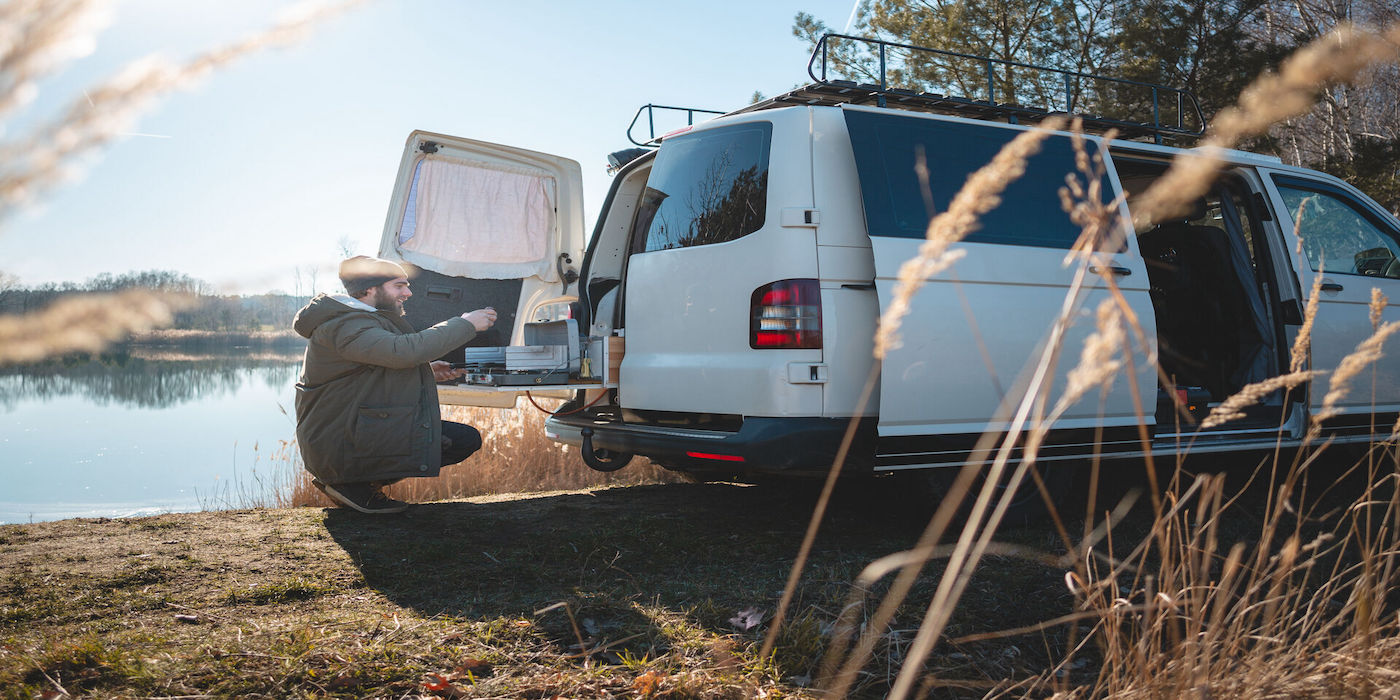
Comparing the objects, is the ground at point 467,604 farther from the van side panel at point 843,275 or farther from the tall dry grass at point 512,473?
the tall dry grass at point 512,473

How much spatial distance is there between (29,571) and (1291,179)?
618cm

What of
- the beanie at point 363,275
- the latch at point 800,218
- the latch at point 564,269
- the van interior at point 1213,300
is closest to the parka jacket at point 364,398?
the beanie at point 363,275

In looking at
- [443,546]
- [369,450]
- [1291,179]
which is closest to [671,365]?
[443,546]

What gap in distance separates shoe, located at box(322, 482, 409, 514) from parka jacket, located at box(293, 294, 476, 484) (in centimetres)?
8

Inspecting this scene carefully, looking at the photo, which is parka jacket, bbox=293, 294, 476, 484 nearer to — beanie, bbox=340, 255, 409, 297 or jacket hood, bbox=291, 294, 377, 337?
jacket hood, bbox=291, 294, 377, 337

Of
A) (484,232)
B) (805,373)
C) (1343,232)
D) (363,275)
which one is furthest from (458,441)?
(1343,232)

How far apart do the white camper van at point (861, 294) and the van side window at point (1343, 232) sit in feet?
0.04

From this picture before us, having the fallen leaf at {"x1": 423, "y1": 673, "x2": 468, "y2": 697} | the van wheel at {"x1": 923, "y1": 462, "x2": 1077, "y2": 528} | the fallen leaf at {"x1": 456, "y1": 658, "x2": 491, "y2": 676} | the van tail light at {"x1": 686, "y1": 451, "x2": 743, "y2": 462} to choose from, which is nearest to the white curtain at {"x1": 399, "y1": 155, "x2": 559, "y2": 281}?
the van tail light at {"x1": 686, "y1": 451, "x2": 743, "y2": 462}

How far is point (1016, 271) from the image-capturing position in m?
3.87

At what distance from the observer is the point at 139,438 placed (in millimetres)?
13781

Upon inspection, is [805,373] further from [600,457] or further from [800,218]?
[600,457]

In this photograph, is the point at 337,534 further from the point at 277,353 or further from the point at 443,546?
the point at 277,353

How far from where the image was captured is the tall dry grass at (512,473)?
590 cm

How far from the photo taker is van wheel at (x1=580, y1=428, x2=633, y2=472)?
4.19m
